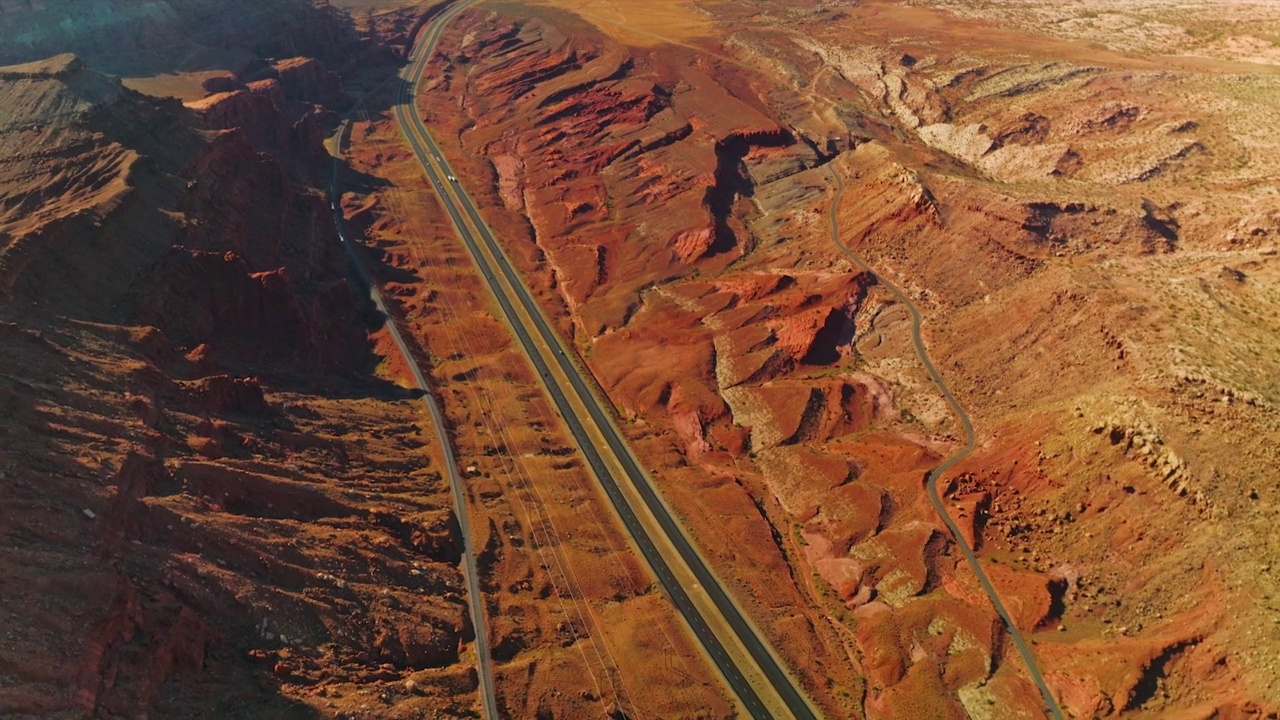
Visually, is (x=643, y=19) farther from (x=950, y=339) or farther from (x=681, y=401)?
(x=950, y=339)

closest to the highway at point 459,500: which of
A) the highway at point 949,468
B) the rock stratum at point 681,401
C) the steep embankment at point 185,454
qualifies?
the rock stratum at point 681,401

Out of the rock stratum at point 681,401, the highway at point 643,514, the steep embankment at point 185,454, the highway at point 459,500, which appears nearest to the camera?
the steep embankment at point 185,454

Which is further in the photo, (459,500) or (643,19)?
(643,19)

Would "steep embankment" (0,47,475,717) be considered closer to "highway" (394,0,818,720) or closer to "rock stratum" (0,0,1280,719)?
"rock stratum" (0,0,1280,719)

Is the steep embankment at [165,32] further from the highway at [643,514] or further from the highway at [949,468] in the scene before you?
the highway at [949,468]

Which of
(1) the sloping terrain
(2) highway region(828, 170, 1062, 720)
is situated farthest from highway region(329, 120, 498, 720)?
(2) highway region(828, 170, 1062, 720)

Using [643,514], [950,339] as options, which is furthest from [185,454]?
[950,339]
